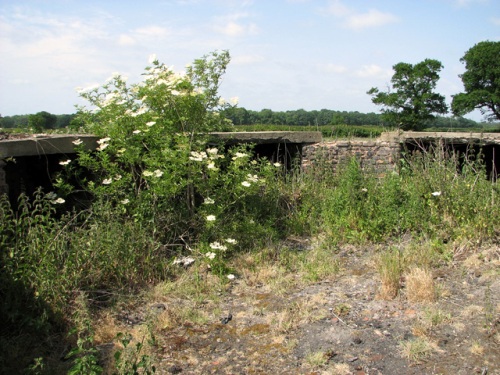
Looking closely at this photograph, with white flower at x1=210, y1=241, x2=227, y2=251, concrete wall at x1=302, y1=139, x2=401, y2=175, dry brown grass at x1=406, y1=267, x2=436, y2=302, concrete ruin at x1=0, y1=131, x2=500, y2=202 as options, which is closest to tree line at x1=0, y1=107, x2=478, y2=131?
concrete ruin at x1=0, y1=131, x2=500, y2=202

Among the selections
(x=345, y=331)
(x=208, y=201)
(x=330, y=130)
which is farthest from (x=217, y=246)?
(x=330, y=130)

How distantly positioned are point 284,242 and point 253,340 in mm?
2376

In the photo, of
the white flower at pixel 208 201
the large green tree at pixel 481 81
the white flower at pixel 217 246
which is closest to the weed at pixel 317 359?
the white flower at pixel 217 246

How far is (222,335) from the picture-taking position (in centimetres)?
386

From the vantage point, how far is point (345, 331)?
3734 millimetres

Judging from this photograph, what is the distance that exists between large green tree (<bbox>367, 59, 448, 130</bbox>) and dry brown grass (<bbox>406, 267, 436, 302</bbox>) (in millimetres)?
36487

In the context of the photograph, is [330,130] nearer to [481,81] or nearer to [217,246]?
[217,246]

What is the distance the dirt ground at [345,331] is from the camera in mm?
3268

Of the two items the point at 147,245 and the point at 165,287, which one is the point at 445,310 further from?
the point at 147,245

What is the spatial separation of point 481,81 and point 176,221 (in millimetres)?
37347

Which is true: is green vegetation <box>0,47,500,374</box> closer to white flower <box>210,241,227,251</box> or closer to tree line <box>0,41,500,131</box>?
white flower <box>210,241,227,251</box>

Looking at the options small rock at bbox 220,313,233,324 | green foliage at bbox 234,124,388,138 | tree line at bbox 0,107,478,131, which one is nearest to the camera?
small rock at bbox 220,313,233,324

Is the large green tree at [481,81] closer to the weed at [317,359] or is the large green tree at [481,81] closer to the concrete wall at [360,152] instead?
the concrete wall at [360,152]

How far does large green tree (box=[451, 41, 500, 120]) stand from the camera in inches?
1371
